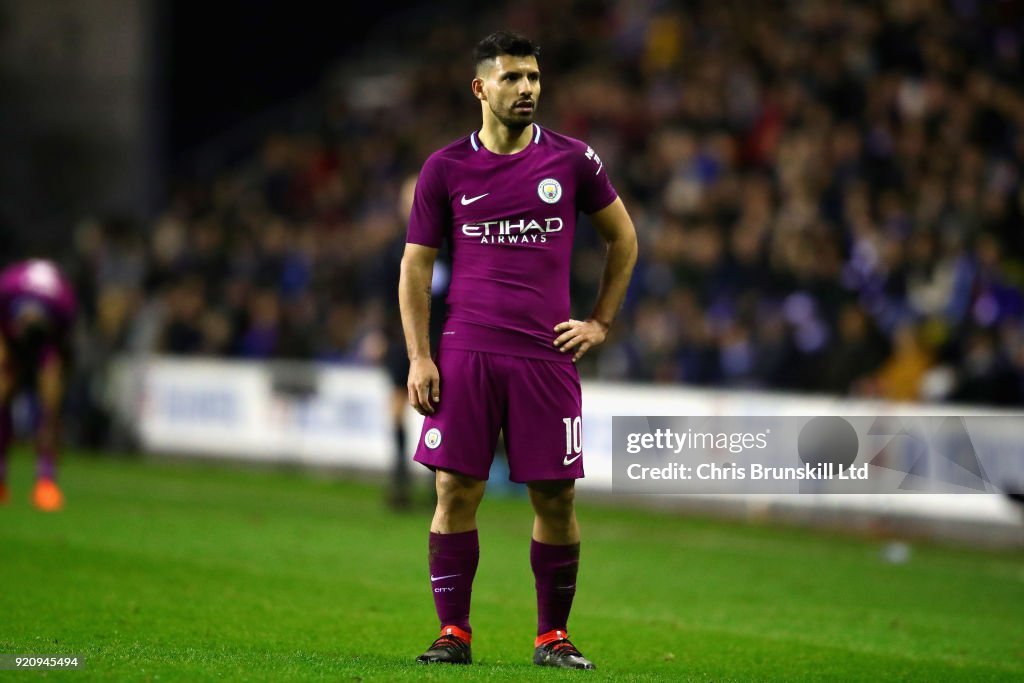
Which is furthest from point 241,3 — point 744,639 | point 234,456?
point 744,639

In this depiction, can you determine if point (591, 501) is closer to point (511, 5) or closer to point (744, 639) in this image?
point (744, 639)

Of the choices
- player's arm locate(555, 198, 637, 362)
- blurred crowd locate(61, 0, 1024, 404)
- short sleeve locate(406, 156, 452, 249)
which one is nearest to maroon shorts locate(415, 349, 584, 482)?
player's arm locate(555, 198, 637, 362)

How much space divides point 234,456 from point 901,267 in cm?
852

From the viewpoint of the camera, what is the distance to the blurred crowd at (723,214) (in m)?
14.8

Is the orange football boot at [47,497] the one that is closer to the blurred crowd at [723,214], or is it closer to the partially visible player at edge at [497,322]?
the blurred crowd at [723,214]

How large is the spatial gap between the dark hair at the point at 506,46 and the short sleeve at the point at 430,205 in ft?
1.58

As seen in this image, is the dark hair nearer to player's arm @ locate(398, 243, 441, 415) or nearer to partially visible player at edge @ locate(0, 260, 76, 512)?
player's arm @ locate(398, 243, 441, 415)

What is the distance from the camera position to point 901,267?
15203 millimetres

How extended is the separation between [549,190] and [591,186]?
0.72 ft

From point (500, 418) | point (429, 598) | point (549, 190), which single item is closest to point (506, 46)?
point (549, 190)

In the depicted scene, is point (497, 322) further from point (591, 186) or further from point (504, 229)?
point (591, 186)

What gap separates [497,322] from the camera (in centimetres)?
620

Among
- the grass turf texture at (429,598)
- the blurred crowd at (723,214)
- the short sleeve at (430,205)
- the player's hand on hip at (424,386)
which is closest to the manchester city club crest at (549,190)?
the short sleeve at (430,205)

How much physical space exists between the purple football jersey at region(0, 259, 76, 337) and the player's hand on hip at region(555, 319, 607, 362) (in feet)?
23.3
